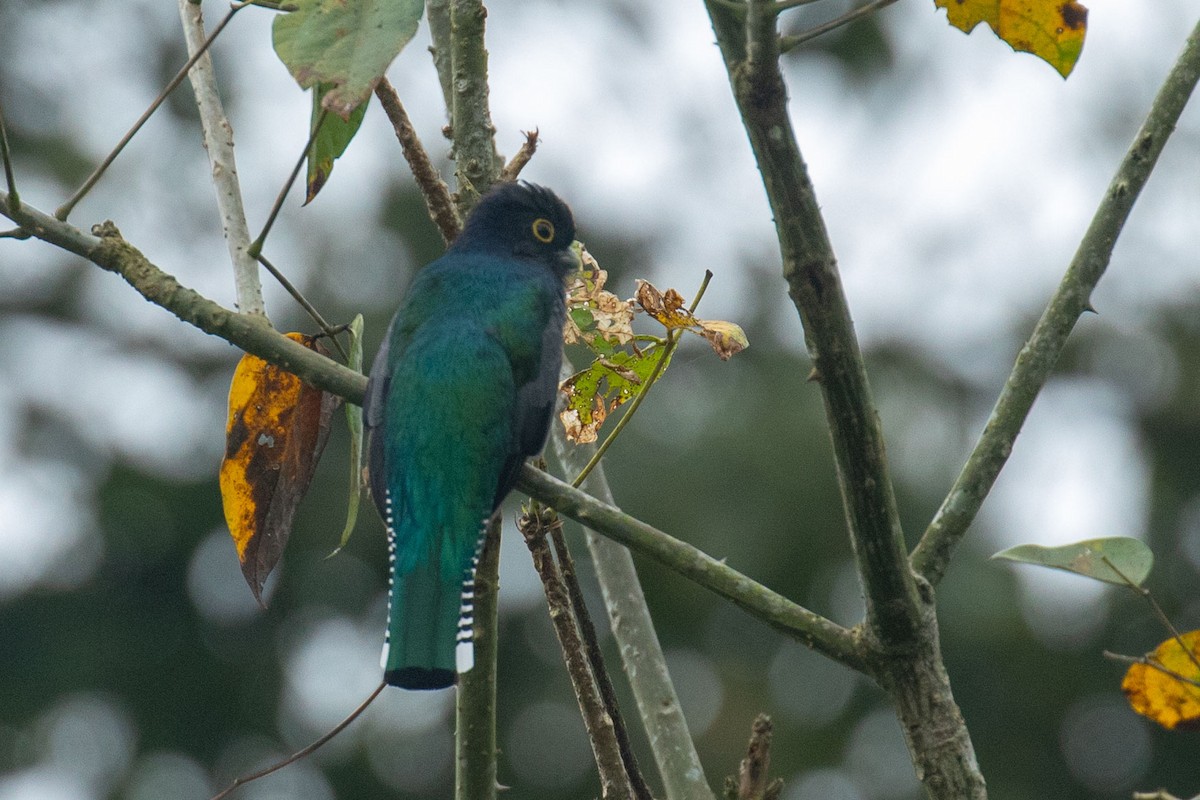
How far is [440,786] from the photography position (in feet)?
41.4

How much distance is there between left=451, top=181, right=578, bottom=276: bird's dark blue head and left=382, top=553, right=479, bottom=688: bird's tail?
1.28m

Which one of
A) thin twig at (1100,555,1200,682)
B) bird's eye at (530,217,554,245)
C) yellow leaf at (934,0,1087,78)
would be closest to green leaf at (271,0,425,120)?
yellow leaf at (934,0,1087,78)

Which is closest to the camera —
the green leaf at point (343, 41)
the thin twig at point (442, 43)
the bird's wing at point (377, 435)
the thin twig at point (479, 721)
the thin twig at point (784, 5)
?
the thin twig at point (784, 5)

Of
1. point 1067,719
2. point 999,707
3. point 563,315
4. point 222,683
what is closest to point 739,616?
point 999,707

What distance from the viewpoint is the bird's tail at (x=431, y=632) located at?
300 cm

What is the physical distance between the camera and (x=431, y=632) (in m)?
3.06

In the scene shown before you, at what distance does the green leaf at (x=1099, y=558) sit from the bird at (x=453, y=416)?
115cm

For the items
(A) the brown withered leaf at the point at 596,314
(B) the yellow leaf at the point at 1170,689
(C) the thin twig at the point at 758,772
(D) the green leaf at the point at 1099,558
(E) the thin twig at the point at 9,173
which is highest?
(A) the brown withered leaf at the point at 596,314

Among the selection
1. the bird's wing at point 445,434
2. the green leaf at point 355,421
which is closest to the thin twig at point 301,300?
the green leaf at point 355,421

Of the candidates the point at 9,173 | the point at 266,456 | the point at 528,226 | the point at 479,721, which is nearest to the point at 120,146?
the point at 9,173

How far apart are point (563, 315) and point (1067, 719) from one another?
963cm

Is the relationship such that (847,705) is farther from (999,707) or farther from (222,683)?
(222,683)

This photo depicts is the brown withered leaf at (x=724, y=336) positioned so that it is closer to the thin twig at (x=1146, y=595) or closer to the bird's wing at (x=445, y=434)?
the bird's wing at (x=445, y=434)

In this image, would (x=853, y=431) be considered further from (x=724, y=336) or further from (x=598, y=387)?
(x=598, y=387)
